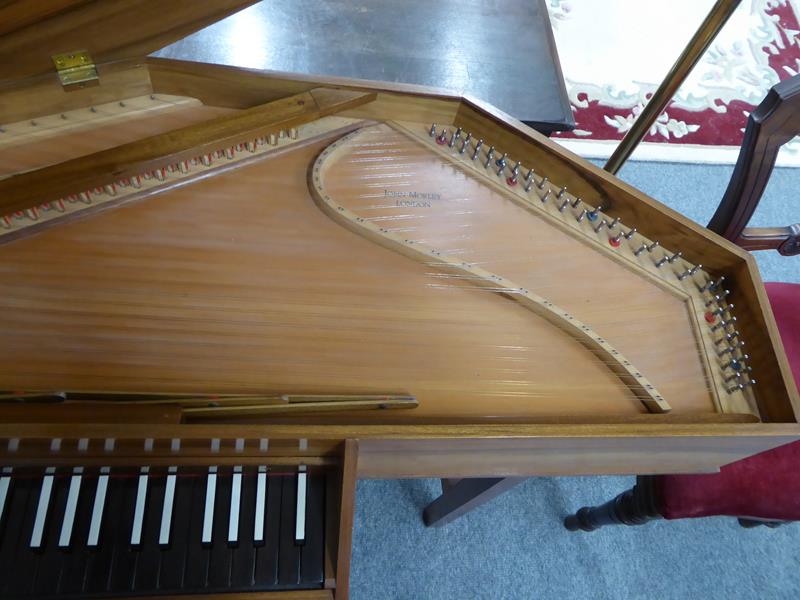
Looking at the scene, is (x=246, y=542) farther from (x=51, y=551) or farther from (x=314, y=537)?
(x=51, y=551)

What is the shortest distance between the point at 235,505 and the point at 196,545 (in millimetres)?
92

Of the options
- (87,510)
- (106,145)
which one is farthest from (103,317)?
(106,145)

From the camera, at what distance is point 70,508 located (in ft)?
3.45

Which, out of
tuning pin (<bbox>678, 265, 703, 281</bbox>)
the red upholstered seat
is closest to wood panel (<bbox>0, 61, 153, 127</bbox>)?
tuning pin (<bbox>678, 265, 703, 281</bbox>)

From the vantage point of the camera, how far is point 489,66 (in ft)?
6.64

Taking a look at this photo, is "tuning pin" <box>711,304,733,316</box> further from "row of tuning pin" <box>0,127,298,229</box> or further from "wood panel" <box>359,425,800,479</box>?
"row of tuning pin" <box>0,127,298,229</box>

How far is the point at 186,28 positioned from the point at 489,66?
1.08 m

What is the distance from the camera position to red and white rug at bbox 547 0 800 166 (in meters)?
3.24

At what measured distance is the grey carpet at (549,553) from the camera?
200 centimetres

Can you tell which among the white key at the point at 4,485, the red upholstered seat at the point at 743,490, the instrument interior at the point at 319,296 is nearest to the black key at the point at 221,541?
the instrument interior at the point at 319,296

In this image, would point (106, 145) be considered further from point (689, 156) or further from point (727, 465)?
point (689, 156)

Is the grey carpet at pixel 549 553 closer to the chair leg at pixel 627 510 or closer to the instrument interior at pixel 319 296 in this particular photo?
the chair leg at pixel 627 510

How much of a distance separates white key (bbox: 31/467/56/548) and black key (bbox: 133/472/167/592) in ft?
0.53

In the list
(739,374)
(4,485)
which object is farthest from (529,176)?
(4,485)
